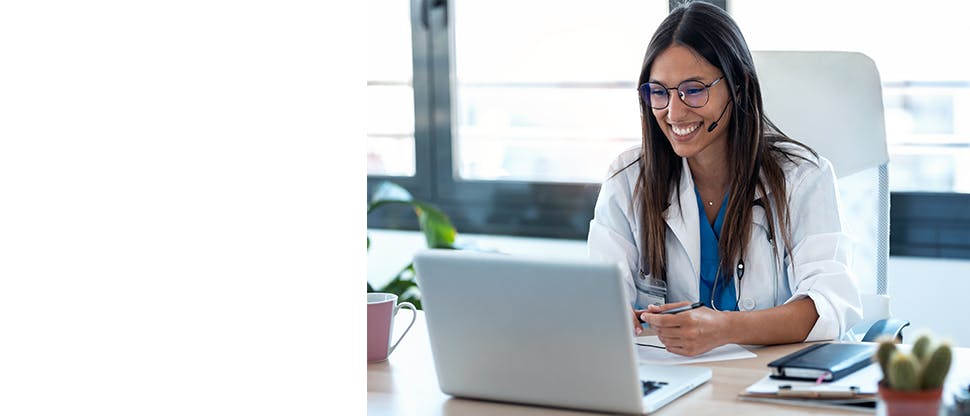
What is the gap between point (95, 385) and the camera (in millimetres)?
1240

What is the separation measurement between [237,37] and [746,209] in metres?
0.91

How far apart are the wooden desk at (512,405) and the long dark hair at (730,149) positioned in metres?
0.33

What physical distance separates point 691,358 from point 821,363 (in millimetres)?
211

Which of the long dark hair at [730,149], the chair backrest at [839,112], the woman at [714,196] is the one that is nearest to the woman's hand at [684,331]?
the woman at [714,196]

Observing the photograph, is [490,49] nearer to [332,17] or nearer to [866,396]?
[332,17]

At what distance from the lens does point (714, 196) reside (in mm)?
1999

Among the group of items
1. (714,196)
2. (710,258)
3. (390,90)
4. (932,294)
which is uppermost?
(390,90)

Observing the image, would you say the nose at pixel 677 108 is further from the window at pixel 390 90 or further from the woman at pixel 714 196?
the window at pixel 390 90

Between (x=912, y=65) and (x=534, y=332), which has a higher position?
(x=912, y=65)

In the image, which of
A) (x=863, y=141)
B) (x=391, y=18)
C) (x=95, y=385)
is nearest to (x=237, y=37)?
(x=95, y=385)

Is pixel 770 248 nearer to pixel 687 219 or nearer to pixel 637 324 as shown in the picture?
pixel 687 219

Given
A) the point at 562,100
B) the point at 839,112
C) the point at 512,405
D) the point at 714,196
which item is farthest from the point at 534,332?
the point at 562,100

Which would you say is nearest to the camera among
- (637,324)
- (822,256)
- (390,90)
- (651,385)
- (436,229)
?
(651,385)

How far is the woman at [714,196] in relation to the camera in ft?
6.13
